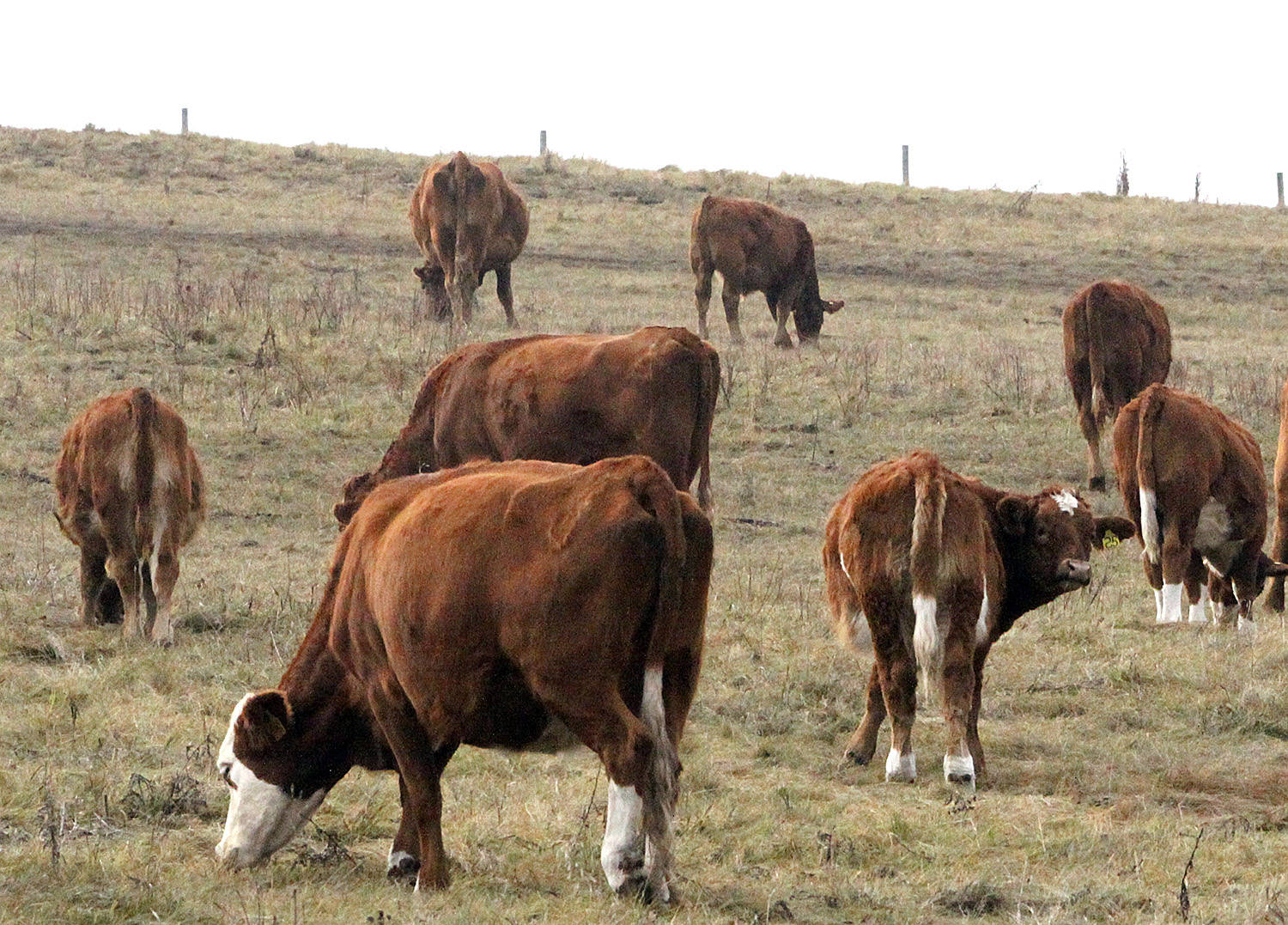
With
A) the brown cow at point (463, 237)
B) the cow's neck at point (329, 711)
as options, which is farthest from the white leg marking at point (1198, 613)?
the brown cow at point (463, 237)

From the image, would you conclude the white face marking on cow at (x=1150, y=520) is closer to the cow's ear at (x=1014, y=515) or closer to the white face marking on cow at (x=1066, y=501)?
the white face marking on cow at (x=1066, y=501)

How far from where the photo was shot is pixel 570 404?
11664 mm

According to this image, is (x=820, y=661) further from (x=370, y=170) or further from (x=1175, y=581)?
(x=370, y=170)

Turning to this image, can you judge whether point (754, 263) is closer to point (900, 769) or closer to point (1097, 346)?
point (1097, 346)

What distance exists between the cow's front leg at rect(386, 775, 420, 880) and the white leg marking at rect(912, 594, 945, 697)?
230cm

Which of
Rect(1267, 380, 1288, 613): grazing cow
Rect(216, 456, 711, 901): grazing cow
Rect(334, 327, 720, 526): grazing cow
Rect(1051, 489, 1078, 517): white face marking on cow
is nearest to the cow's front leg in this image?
Rect(216, 456, 711, 901): grazing cow

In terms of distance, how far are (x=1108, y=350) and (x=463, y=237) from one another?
849cm

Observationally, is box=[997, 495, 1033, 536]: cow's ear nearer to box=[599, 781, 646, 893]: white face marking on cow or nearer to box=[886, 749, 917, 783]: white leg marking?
box=[886, 749, 917, 783]: white leg marking

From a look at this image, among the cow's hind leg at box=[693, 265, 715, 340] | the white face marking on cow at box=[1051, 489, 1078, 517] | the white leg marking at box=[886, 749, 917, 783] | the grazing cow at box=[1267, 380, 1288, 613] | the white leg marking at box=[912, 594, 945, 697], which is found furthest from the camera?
the cow's hind leg at box=[693, 265, 715, 340]

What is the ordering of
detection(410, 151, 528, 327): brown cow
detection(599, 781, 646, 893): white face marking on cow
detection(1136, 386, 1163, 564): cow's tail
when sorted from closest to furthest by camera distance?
1. detection(599, 781, 646, 893): white face marking on cow
2. detection(1136, 386, 1163, 564): cow's tail
3. detection(410, 151, 528, 327): brown cow

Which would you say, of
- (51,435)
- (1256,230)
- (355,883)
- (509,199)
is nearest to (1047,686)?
(355,883)

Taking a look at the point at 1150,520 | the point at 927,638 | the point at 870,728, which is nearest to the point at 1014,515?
the point at 927,638

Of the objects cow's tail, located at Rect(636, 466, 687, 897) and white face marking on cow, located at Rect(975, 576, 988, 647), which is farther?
white face marking on cow, located at Rect(975, 576, 988, 647)

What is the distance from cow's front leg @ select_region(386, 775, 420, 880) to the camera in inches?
236
